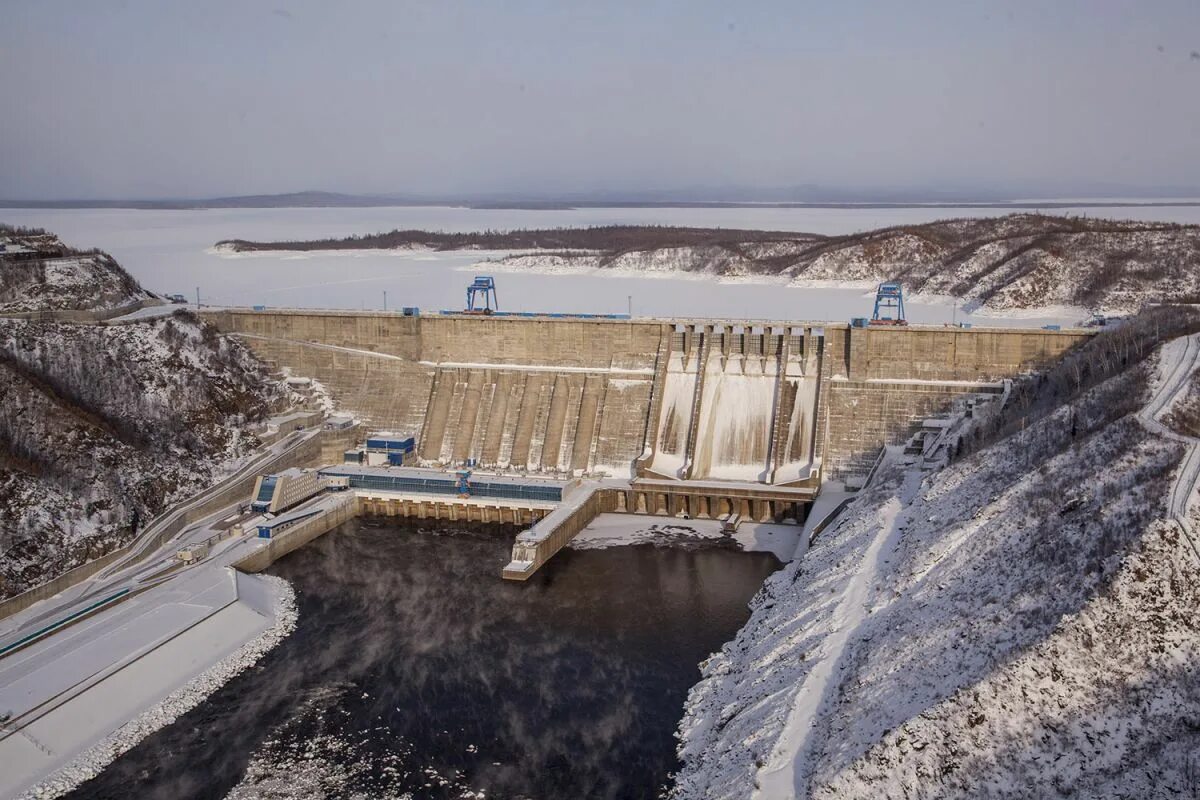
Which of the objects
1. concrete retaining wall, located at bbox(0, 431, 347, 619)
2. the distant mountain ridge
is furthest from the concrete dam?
the distant mountain ridge

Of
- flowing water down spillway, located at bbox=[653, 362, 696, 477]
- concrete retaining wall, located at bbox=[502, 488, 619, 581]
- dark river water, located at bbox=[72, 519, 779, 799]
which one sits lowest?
dark river water, located at bbox=[72, 519, 779, 799]

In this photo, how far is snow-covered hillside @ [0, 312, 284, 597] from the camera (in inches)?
1342

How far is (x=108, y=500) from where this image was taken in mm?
36594

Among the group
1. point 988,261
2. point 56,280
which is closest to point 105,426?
point 56,280

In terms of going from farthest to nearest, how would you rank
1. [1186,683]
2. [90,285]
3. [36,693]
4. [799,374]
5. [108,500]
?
[90,285], [799,374], [108,500], [36,693], [1186,683]

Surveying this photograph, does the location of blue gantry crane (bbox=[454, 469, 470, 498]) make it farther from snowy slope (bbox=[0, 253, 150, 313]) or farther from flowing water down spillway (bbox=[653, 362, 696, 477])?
snowy slope (bbox=[0, 253, 150, 313])

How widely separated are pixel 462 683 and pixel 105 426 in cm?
2106

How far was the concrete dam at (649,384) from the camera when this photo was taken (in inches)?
1747

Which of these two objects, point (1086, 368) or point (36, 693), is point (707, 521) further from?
point (36, 693)

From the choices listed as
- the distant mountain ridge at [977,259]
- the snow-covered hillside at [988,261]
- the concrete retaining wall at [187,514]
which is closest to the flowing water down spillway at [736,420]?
the concrete retaining wall at [187,514]

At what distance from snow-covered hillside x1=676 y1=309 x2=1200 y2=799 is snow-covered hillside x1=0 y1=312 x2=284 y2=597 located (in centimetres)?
2224

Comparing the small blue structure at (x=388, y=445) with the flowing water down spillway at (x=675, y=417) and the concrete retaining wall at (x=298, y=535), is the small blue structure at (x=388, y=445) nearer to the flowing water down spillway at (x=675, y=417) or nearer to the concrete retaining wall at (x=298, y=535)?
the concrete retaining wall at (x=298, y=535)

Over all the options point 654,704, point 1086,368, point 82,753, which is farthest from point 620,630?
point 1086,368

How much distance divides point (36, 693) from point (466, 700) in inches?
429
